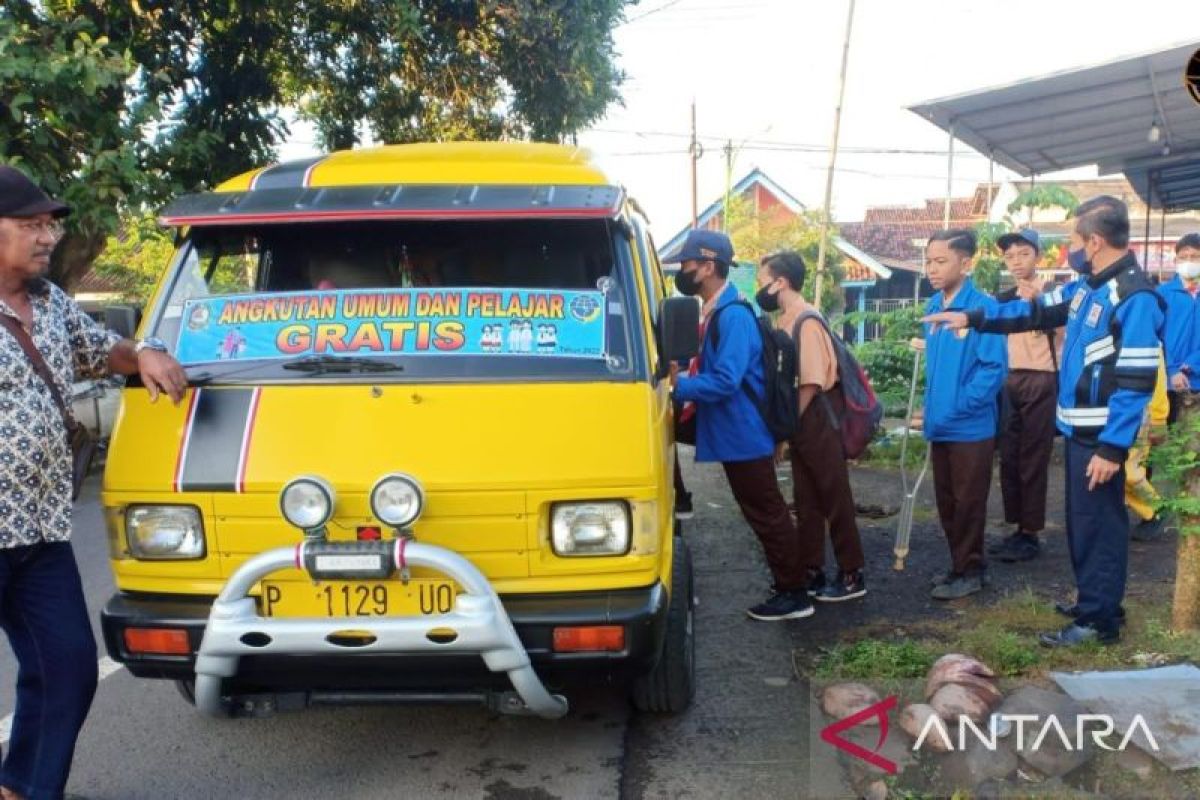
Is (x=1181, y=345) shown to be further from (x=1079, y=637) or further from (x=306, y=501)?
(x=306, y=501)

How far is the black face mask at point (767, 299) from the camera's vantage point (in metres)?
5.04

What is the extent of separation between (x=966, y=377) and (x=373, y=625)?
316 cm

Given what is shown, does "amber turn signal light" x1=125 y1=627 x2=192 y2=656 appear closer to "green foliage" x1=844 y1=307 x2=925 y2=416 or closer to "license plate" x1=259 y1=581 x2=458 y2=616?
"license plate" x1=259 y1=581 x2=458 y2=616

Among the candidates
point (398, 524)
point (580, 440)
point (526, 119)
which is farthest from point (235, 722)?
point (526, 119)

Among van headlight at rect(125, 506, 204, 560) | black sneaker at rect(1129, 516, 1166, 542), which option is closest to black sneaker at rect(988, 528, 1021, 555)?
black sneaker at rect(1129, 516, 1166, 542)

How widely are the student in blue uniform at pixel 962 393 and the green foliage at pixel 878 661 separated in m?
0.89

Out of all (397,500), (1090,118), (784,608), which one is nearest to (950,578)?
(784,608)

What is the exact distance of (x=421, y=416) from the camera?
305 cm

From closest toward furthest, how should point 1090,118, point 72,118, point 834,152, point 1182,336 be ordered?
point 1182,336 < point 72,118 < point 1090,118 < point 834,152

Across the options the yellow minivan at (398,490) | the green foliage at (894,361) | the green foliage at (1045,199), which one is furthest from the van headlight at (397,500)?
the green foliage at (1045,199)

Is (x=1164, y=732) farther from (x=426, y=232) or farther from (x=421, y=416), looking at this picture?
(x=426, y=232)

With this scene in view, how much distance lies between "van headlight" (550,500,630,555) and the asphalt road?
90 cm

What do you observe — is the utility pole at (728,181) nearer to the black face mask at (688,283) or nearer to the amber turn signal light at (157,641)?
the black face mask at (688,283)

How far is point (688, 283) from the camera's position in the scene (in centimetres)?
480
